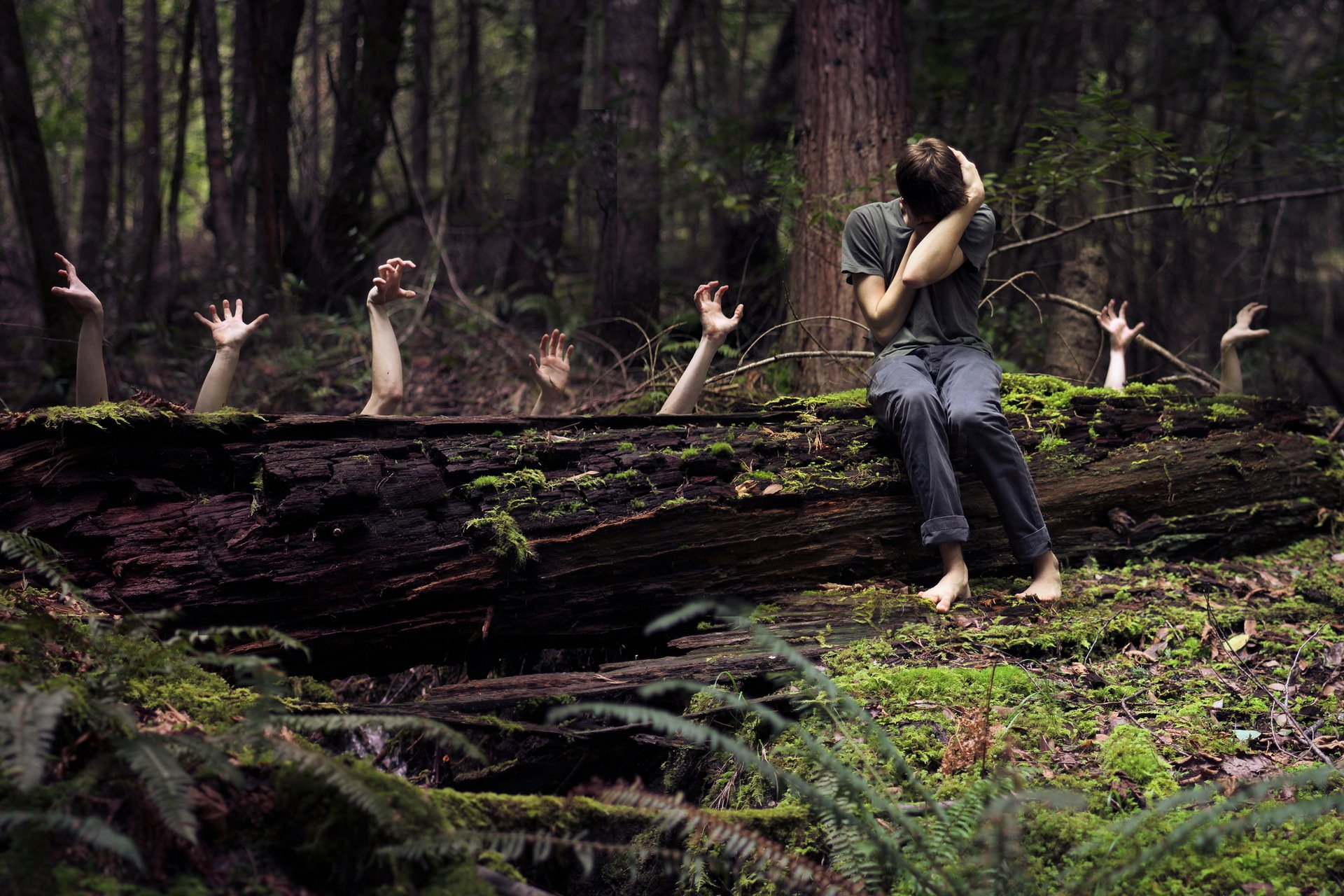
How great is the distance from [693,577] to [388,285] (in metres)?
2.22

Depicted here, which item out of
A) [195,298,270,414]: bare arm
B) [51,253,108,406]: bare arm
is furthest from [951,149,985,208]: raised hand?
[51,253,108,406]: bare arm

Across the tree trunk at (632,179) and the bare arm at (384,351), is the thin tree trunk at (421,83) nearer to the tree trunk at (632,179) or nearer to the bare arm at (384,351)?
the tree trunk at (632,179)

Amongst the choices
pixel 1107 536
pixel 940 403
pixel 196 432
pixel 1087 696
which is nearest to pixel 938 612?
pixel 1087 696

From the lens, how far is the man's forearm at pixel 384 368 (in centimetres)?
451

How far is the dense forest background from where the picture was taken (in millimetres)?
6602

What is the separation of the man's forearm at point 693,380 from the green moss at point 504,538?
4.08 ft

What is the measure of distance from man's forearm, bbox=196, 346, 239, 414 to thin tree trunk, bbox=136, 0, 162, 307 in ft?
20.8

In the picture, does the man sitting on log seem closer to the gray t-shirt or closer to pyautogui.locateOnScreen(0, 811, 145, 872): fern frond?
the gray t-shirt

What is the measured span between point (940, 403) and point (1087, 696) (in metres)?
1.51

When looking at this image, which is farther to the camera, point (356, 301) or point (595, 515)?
point (356, 301)

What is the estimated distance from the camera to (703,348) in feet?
15.1

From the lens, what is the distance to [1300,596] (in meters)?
4.20

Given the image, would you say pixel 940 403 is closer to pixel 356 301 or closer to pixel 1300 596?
pixel 1300 596

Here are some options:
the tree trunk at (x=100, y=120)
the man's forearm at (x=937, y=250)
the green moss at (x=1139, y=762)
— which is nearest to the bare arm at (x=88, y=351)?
the man's forearm at (x=937, y=250)
